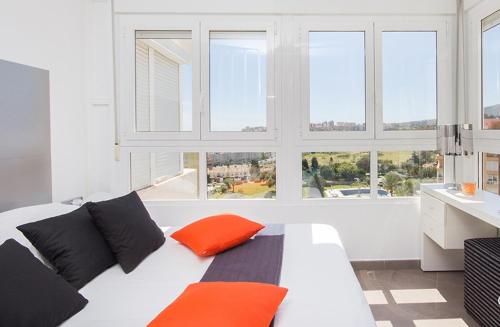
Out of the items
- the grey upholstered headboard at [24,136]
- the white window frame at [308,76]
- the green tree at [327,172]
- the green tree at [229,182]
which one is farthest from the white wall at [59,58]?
the green tree at [327,172]

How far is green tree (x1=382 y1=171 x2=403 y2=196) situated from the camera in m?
3.49

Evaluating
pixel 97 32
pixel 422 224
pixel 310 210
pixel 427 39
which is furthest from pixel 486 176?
pixel 97 32

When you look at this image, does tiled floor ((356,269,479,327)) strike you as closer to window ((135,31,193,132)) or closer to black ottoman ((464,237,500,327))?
black ottoman ((464,237,500,327))

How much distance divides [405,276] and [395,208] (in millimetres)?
629

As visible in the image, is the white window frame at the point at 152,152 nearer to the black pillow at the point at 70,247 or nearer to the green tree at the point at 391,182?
the black pillow at the point at 70,247

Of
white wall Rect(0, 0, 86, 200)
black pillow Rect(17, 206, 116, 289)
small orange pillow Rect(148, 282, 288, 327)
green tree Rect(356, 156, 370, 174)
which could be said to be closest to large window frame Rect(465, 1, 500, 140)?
green tree Rect(356, 156, 370, 174)

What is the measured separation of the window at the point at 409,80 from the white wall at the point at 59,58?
287 cm

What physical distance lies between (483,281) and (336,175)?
5.04 feet

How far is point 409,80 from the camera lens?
11.2ft

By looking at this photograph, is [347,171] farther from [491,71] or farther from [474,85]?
[491,71]

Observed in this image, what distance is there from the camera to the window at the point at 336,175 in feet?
11.4

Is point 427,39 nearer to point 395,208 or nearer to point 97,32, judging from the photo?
point 395,208

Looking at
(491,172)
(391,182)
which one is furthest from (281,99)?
(491,172)

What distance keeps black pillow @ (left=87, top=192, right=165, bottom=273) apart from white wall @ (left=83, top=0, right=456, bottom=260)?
1.20 meters
